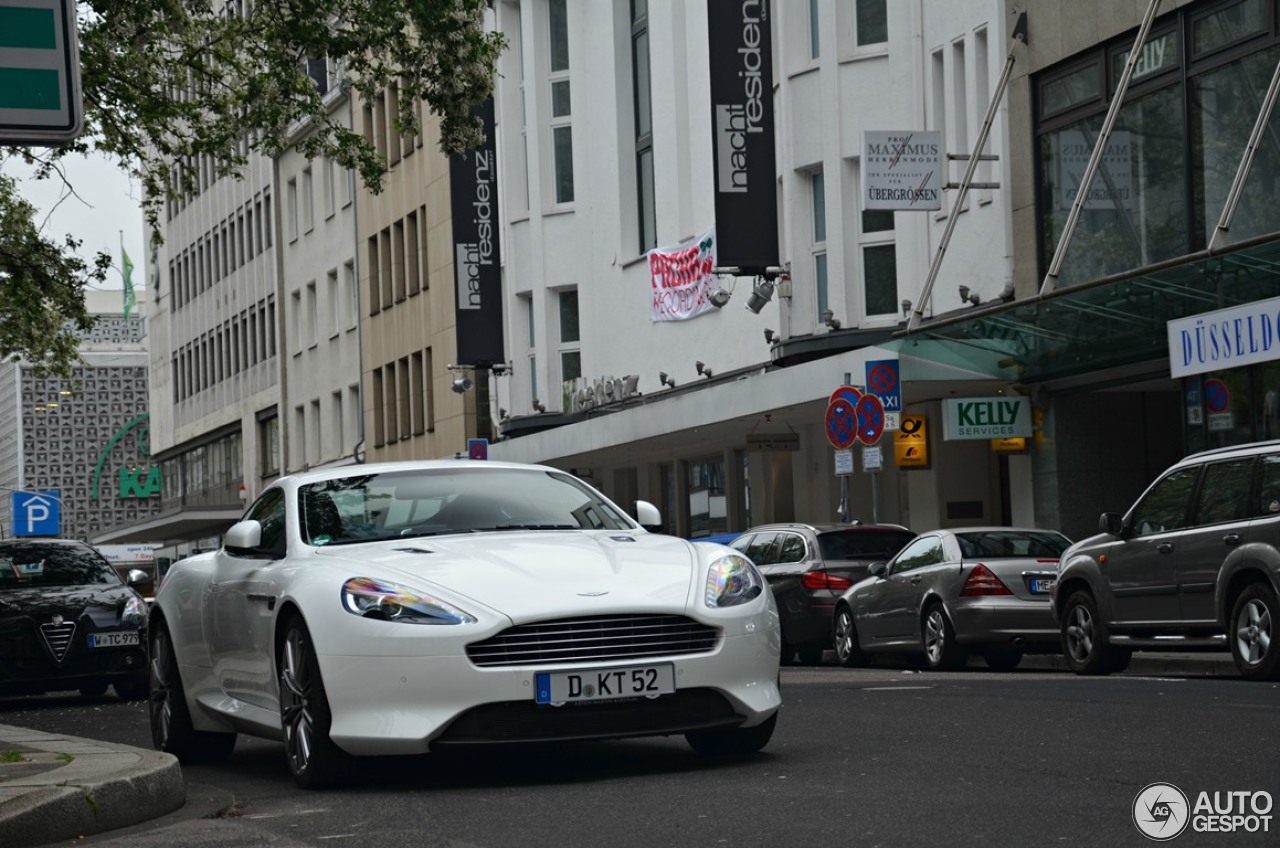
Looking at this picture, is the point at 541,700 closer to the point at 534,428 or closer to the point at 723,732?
the point at 723,732

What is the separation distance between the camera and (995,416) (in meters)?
30.1

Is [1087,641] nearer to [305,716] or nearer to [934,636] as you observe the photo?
[934,636]

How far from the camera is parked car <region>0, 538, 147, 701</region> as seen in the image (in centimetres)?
1997

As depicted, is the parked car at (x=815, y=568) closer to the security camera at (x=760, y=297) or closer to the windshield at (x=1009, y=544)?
the windshield at (x=1009, y=544)

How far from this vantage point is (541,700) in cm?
916

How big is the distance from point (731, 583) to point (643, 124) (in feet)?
118

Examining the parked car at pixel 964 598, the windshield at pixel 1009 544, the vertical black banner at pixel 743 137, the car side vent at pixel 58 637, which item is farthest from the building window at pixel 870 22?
the car side vent at pixel 58 637

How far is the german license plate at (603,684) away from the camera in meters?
9.16

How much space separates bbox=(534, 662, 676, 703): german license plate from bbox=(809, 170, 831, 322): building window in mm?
25509

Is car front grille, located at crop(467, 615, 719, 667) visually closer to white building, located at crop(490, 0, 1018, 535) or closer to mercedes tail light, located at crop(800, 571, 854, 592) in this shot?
mercedes tail light, located at crop(800, 571, 854, 592)

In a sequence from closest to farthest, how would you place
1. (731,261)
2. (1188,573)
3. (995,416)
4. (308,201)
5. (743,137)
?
(1188,573) < (995,416) < (731,261) < (743,137) < (308,201)

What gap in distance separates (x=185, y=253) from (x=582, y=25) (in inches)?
1862

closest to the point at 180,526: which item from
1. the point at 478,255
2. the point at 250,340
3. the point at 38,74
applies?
the point at 250,340

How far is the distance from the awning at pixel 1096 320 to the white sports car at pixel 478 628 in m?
12.9
